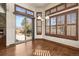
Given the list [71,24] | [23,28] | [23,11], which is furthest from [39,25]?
[71,24]

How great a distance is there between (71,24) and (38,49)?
94 centimetres

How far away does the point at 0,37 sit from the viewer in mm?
1903

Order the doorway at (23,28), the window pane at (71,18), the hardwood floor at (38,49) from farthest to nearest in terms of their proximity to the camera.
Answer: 1. the doorway at (23,28)
2. the window pane at (71,18)
3. the hardwood floor at (38,49)

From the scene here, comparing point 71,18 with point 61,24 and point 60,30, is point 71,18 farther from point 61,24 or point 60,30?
point 60,30

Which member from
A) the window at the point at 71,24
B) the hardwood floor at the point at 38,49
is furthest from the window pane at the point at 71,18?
the hardwood floor at the point at 38,49

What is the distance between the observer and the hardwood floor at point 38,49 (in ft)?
5.62

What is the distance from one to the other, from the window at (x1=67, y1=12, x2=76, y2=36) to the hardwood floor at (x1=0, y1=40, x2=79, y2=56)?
0.37 metres

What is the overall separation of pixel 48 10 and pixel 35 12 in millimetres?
317

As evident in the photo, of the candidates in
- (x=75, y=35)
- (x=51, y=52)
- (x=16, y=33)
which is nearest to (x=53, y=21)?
(x=75, y=35)

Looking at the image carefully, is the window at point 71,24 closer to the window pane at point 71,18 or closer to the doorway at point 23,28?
the window pane at point 71,18

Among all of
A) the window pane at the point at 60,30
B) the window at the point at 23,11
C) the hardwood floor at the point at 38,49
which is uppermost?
the window at the point at 23,11

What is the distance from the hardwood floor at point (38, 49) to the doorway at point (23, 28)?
0.14 metres

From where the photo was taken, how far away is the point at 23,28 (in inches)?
77.8

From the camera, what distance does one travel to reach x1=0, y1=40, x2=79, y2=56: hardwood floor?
1.71 metres
